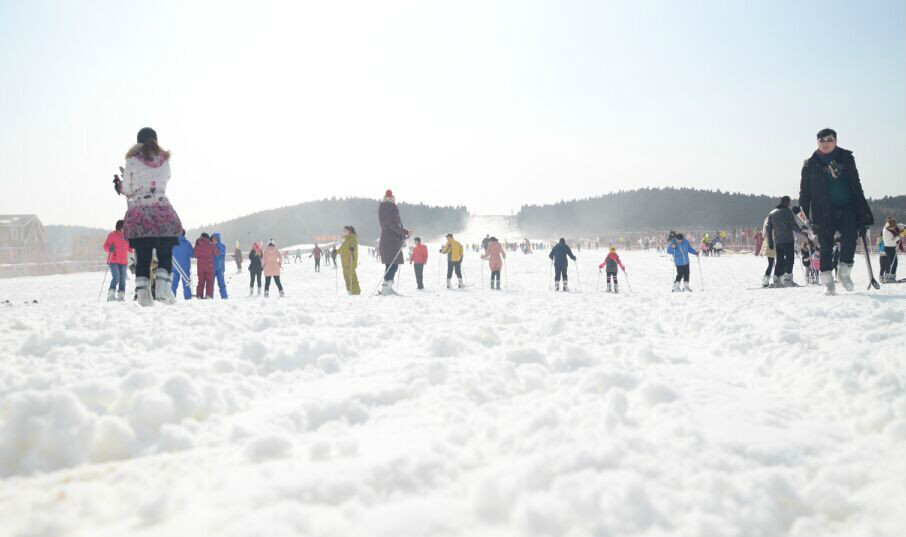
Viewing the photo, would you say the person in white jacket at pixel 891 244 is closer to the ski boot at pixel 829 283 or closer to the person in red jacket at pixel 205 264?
the ski boot at pixel 829 283

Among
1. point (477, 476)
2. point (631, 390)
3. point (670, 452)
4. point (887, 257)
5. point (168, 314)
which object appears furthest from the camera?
point (887, 257)

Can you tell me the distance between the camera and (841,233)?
6734mm

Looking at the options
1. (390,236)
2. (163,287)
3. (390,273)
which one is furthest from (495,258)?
(163,287)

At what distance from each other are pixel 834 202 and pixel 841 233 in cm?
42

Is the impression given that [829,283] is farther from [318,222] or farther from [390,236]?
[318,222]

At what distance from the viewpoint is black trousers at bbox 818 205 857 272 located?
6633 mm

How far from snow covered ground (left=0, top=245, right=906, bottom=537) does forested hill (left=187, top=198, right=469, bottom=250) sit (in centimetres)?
14324

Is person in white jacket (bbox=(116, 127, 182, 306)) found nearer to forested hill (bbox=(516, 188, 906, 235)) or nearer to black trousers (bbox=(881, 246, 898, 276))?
black trousers (bbox=(881, 246, 898, 276))

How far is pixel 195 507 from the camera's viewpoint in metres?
1.56

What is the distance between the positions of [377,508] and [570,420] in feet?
3.33

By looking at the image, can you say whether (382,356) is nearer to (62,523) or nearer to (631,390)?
(631,390)

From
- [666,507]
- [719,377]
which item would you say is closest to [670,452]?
[666,507]

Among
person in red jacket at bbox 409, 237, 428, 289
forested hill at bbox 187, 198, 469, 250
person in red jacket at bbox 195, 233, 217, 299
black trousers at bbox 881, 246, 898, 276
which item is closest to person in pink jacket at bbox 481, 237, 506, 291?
person in red jacket at bbox 409, 237, 428, 289

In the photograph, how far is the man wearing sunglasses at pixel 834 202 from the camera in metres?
6.61
